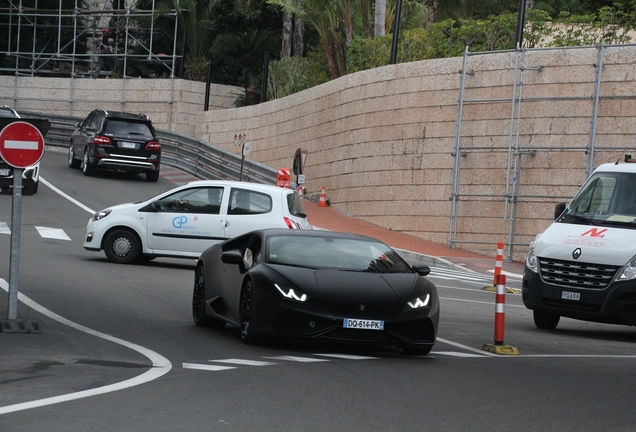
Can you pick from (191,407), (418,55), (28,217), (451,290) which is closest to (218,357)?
(191,407)

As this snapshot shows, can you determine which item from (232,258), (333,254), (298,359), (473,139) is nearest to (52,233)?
(473,139)

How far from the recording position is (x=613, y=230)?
46.8 ft

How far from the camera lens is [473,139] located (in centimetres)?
2889

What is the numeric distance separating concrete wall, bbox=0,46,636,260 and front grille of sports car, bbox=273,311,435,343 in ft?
53.3

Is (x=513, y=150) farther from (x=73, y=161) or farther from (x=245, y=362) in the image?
(x=245, y=362)

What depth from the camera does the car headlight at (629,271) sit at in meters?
13.8

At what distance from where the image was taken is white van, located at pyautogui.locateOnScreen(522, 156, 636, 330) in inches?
545

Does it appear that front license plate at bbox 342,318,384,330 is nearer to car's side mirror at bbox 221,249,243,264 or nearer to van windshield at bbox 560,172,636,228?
car's side mirror at bbox 221,249,243,264

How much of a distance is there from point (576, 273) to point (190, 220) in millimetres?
7422

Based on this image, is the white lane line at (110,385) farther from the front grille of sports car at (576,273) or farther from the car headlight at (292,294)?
the front grille of sports car at (576,273)

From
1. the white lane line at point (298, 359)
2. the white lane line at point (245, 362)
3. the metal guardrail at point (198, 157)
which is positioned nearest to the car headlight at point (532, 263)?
Answer: the white lane line at point (298, 359)

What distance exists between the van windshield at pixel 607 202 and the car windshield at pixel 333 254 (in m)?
3.68

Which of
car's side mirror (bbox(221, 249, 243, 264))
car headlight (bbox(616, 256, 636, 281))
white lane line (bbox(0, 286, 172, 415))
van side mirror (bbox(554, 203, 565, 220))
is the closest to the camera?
white lane line (bbox(0, 286, 172, 415))

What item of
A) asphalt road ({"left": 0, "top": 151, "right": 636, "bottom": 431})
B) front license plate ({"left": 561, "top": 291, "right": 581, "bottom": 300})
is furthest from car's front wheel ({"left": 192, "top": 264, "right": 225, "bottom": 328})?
front license plate ({"left": 561, "top": 291, "right": 581, "bottom": 300})
